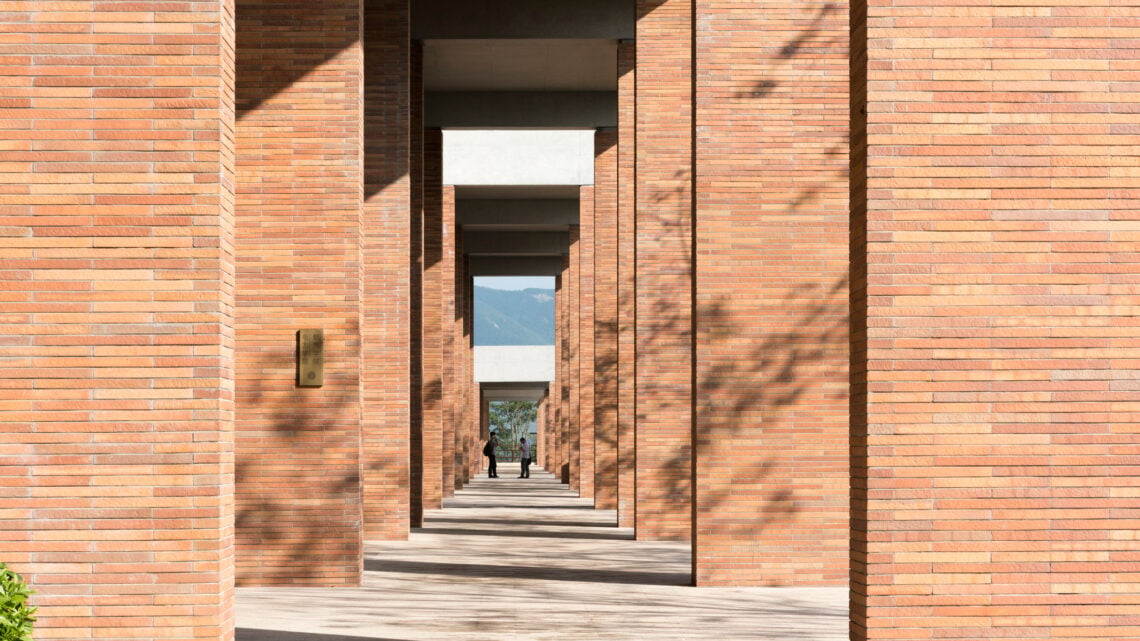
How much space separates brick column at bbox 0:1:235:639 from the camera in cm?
635

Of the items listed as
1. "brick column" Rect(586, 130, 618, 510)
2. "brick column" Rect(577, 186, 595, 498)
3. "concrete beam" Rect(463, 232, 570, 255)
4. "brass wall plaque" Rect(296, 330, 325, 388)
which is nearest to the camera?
"brass wall plaque" Rect(296, 330, 325, 388)

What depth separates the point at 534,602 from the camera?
36.8ft

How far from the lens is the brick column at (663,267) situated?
54.0 ft

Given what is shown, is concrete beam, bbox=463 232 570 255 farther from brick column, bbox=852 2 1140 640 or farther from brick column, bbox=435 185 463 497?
brick column, bbox=852 2 1140 640

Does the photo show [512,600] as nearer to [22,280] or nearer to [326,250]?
[326,250]

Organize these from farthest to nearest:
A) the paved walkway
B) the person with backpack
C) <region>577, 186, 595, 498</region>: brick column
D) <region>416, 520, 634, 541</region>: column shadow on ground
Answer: the person with backpack < <region>577, 186, 595, 498</region>: brick column < <region>416, 520, 634, 541</region>: column shadow on ground < the paved walkway

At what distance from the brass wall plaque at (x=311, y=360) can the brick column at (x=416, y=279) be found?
8436 millimetres

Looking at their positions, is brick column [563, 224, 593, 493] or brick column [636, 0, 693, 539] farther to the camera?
brick column [563, 224, 593, 493]

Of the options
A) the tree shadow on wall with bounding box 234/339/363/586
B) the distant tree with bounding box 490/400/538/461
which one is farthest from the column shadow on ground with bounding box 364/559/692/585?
the distant tree with bounding box 490/400/538/461

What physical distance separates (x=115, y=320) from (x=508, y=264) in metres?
36.1

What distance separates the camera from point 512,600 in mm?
11391

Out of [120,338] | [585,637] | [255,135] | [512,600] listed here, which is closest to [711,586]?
[512,600]

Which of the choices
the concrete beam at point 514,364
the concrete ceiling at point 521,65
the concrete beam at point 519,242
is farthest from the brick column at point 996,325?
the concrete beam at point 514,364

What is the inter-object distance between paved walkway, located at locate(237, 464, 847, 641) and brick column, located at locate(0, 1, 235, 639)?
9.07 ft
